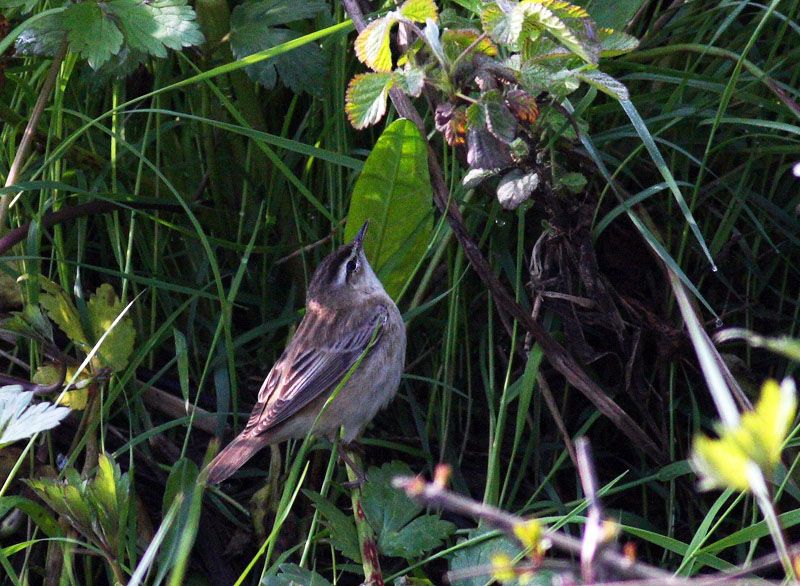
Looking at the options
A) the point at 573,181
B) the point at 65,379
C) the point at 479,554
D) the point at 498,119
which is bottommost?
the point at 479,554

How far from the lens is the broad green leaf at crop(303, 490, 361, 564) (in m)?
3.03

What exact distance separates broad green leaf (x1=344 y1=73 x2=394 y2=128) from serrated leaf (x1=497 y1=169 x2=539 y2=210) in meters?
0.46

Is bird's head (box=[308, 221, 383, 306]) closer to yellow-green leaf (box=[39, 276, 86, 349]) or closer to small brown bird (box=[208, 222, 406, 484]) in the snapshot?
small brown bird (box=[208, 222, 406, 484])

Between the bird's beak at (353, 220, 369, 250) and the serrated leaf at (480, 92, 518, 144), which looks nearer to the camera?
the serrated leaf at (480, 92, 518, 144)

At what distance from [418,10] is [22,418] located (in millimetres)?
1561

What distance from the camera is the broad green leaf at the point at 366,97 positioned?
2838 millimetres

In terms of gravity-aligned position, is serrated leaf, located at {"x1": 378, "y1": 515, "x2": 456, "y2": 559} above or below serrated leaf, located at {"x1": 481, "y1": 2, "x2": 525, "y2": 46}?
below

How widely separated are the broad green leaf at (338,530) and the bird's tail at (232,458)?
0.35m

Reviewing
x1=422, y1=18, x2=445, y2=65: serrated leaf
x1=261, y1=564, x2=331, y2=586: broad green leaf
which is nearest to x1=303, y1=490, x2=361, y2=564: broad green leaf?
x1=261, y1=564, x2=331, y2=586: broad green leaf

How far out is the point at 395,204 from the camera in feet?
11.7

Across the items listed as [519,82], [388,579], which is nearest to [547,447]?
[388,579]

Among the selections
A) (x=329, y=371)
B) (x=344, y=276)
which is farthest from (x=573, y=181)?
(x=329, y=371)

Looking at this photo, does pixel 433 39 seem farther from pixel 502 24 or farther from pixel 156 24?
pixel 156 24

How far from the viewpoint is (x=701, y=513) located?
11.2 feet
